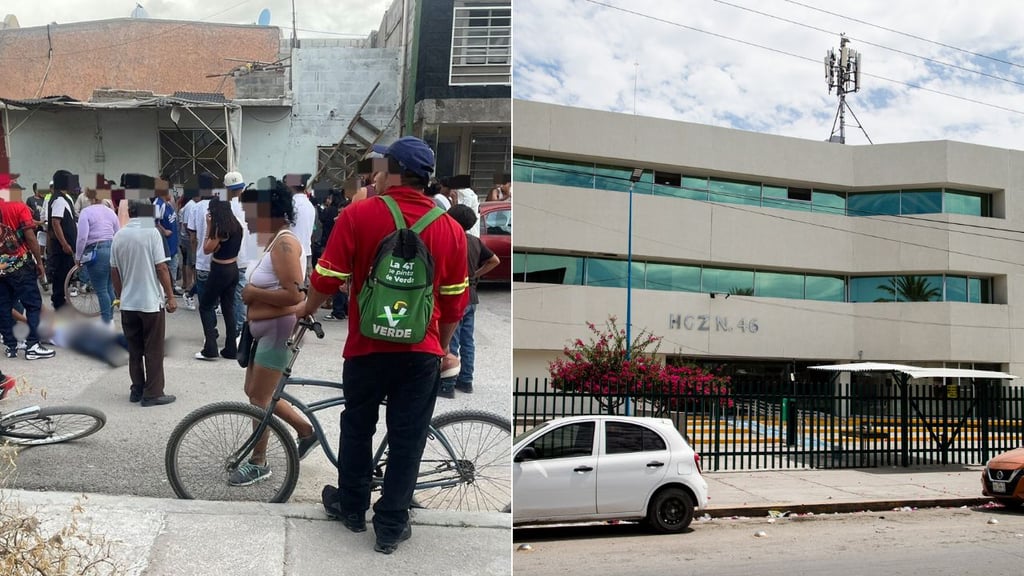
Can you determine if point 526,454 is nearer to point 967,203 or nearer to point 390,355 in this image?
point 390,355

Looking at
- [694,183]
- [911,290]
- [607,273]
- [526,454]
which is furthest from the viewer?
[911,290]

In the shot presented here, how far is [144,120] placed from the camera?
2877 mm

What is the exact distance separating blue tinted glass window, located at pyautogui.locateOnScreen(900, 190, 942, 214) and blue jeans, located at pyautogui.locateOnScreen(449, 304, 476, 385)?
26.2 metres

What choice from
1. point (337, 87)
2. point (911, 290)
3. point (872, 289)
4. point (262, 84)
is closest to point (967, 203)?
point (911, 290)

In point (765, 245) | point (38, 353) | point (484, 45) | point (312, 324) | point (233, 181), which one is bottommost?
point (38, 353)

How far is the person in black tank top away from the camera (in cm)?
281

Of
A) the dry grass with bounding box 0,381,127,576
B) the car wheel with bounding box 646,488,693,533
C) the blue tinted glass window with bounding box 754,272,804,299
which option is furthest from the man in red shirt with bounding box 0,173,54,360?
the blue tinted glass window with bounding box 754,272,804,299

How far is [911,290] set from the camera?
1038 inches

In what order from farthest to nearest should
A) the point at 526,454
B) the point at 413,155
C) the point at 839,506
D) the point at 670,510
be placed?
the point at 839,506 → the point at 670,510 → the point at 526,454 → the point at 413,155

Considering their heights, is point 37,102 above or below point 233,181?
above

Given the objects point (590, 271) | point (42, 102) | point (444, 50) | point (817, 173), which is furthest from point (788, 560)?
point (817, 173)

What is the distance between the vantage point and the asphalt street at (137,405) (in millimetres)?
2721

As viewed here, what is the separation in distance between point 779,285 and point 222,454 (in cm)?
2449

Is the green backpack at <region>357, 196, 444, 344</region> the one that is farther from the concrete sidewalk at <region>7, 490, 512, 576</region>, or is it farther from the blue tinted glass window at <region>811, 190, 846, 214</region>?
the blue tinted glass window at <region>811, 190, 846, 214</region>
